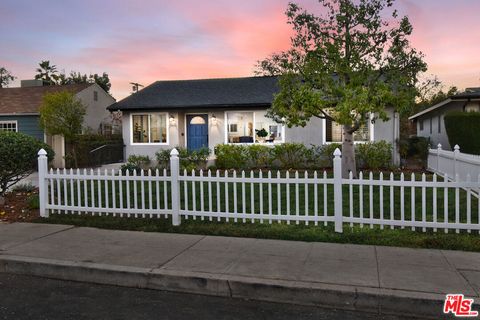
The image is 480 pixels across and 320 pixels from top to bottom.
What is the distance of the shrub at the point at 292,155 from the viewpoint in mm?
17094

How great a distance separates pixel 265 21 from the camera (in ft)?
46.8

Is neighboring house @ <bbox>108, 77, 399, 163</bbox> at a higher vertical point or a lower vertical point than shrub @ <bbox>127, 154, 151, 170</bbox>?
higher

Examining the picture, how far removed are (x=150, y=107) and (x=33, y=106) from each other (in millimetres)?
7362

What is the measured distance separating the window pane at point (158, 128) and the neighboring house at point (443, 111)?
12.9 metres

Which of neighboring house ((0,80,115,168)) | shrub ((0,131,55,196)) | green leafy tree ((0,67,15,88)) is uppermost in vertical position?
green leafy tree ((0,67,15,88))

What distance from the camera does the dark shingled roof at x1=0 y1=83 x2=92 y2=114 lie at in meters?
21.9

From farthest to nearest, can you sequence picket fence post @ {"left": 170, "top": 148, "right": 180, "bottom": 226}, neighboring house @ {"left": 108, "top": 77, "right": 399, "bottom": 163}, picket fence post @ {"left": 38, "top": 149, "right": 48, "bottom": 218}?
neighboring house @ {"left": 108, "top": 77, "right": 399, "bottom": 163} < picket fence post @ {"left": 38, "top": 149, "right": 48, "bottom": 218} < picket fence post @ {"left": 170, "top": 148, "right": 180, "bottom": 226}

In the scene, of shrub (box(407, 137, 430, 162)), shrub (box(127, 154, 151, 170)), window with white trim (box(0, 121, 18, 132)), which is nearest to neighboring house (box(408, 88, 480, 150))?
shrub (box(407, 137, 430, 162))

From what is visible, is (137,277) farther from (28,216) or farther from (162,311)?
(28,216)

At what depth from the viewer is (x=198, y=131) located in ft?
64.5

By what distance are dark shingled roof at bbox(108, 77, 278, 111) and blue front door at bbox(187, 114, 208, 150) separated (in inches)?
36.1

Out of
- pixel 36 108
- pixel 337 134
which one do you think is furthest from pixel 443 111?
pixel 36 108

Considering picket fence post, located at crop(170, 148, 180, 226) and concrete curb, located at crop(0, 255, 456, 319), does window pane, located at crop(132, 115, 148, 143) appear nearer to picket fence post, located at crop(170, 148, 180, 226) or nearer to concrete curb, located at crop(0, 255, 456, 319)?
picket fence post, located at crop(170, 148, 180, 226)

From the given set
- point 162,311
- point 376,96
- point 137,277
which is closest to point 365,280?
point 162,311
